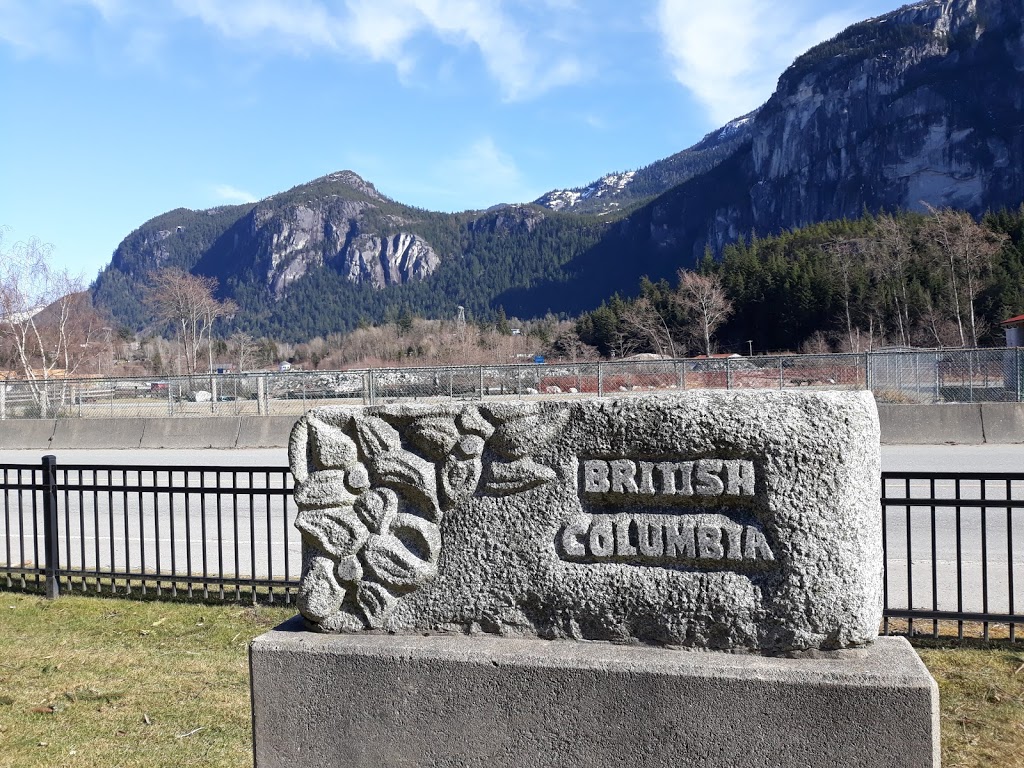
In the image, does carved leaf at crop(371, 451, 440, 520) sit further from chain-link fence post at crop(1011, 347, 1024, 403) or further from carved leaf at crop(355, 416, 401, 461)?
chain-link fence post at crop(1011, 347, 1024, 403)

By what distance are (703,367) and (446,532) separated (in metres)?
16.6

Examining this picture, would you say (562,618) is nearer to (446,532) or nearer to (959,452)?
(446,532)

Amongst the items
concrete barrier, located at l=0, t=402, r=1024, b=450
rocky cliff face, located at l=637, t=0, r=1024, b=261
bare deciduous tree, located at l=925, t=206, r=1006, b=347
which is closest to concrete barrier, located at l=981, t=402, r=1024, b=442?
concrete barrier, located at l=0, t=402, r=1024, b=450

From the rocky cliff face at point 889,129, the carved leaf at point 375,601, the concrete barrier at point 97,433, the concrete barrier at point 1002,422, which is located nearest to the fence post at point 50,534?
the carved leaf at point 375,601

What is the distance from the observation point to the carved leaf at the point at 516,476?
3.22 metres

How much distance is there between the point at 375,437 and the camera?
3.43 meters

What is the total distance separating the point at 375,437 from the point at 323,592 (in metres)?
0.68

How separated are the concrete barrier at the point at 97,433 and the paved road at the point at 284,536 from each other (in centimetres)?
501

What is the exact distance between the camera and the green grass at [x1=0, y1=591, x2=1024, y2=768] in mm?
4121

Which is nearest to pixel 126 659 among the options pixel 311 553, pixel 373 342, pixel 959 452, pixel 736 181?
pixel 311 553

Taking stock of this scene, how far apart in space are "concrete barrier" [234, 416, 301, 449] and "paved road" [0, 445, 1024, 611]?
2.46 m

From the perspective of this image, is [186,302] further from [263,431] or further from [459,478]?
[459,478]

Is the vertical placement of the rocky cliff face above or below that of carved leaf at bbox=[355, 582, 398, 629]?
above

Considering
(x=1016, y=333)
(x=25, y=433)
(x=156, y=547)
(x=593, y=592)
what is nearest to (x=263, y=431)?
(x=25, y=433)
